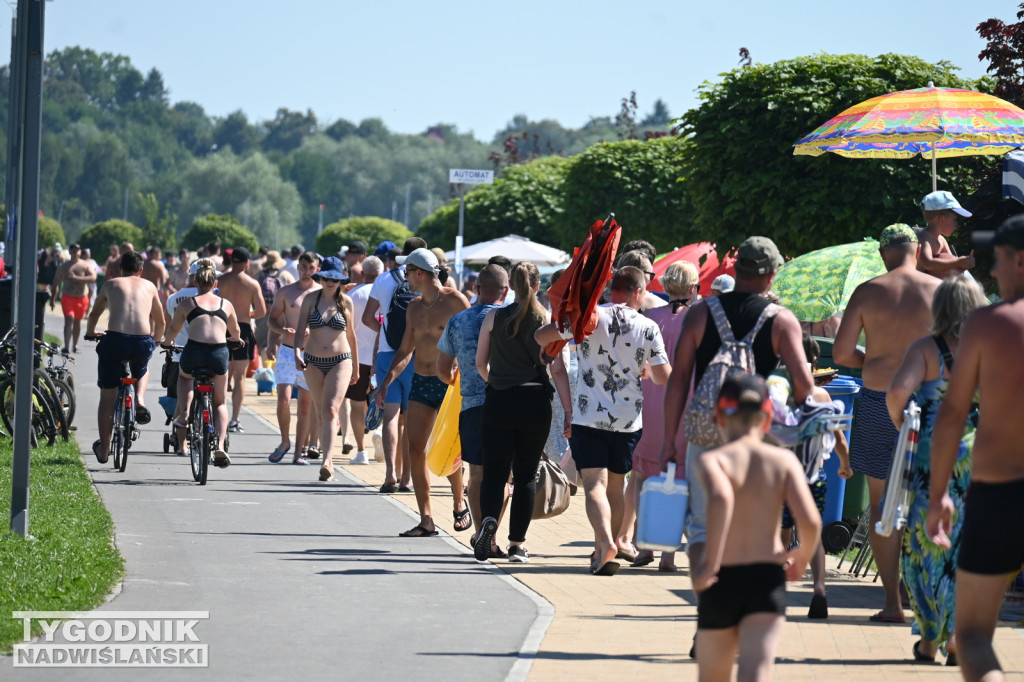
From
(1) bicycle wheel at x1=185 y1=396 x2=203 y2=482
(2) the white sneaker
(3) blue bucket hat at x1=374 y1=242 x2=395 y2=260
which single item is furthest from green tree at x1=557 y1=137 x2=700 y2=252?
(1) bicycle wheel at x1=185 y1=396 x2=203 y2=482

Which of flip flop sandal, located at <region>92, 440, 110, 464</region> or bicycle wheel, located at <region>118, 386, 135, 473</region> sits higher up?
bicycle wheel, located at <region>118, 386, 135, 473</region>

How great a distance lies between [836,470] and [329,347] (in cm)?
494

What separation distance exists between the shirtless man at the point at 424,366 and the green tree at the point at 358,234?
59.2 metres

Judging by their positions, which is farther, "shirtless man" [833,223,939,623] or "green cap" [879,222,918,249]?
"green cap" [879,222,918,249]

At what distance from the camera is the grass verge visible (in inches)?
288

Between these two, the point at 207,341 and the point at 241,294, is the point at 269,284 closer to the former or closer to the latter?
the point at 241,294

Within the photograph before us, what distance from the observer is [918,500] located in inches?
261

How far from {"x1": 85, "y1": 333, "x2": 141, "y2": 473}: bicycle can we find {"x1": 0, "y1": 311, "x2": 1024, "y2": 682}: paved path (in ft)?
4.16

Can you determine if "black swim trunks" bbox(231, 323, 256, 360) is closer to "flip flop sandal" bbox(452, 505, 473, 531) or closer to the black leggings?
"flip flop sandal" bbox(452, 505, 473, 531)

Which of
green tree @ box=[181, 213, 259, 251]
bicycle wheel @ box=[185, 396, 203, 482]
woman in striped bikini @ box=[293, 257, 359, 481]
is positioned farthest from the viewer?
green tree @ box=[181, 213, 259, 251]

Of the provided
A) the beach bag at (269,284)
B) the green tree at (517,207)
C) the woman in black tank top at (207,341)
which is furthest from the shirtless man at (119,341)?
the green tree at (517,207)

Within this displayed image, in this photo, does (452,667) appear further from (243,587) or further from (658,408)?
(658,408)

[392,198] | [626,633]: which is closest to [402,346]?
[626,633]

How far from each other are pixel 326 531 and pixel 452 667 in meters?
3.94
